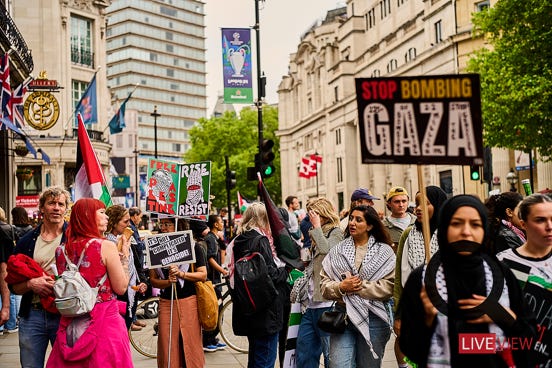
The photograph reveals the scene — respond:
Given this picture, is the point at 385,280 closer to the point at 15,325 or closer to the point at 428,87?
the point at 428,87

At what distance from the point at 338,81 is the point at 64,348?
73189mm

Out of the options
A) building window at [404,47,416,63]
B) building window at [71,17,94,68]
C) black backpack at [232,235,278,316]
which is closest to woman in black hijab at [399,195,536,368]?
black backpack at [232,235,278,316]

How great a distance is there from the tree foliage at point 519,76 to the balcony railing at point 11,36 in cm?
1693

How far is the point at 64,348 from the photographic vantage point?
18.9 feet

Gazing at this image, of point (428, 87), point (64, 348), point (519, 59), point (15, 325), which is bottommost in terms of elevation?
point (15, 325)

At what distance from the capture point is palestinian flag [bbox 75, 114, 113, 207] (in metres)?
7.96

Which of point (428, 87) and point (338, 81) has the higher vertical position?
point (338, 81)

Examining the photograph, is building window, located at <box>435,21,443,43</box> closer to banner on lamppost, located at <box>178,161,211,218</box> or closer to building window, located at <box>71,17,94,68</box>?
building window, located at <box>71,17,94,68</box>

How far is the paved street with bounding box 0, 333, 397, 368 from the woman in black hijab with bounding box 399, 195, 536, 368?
5.86 m

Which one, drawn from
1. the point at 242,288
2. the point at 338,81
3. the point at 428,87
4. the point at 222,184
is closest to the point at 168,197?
the point at 242,288

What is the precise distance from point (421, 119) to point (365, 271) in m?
2.25

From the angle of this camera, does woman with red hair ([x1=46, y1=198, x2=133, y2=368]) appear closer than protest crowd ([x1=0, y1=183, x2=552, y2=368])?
No

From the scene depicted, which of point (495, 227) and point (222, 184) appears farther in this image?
point (222, 184)

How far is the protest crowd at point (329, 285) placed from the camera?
13.2 feet
